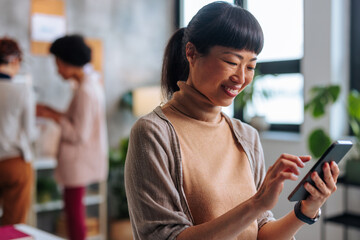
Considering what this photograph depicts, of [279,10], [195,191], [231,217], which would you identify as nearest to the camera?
[231,217]

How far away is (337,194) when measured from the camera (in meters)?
2.99

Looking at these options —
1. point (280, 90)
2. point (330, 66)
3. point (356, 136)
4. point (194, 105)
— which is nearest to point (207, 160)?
point (194, 105)

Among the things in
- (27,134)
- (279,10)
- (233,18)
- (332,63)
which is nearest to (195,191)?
(233,18)

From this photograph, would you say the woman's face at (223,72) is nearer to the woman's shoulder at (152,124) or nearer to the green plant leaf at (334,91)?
the woman's shoulder at (152,124)

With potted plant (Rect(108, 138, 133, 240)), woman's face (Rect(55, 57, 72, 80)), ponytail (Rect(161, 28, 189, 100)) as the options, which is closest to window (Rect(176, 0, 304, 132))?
woman's face (Rect(55, 57, 72, 80))

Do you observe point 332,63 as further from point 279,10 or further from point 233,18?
point 233,18

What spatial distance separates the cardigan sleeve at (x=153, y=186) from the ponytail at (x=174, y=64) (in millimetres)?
232

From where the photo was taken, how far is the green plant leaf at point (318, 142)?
2576 millimetres

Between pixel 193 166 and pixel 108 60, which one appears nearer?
pixel 193 166

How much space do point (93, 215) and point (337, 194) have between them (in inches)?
89.0

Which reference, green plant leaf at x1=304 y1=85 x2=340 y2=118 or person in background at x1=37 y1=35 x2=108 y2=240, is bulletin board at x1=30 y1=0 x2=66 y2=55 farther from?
green plant leaf at x1=304 y1=85 x2=340 y2=118

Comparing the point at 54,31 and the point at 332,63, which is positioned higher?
the point at 54,31

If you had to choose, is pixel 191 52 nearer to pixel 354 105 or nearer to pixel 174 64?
pixel 174 64

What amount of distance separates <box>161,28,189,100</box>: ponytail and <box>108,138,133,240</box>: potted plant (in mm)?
2707
